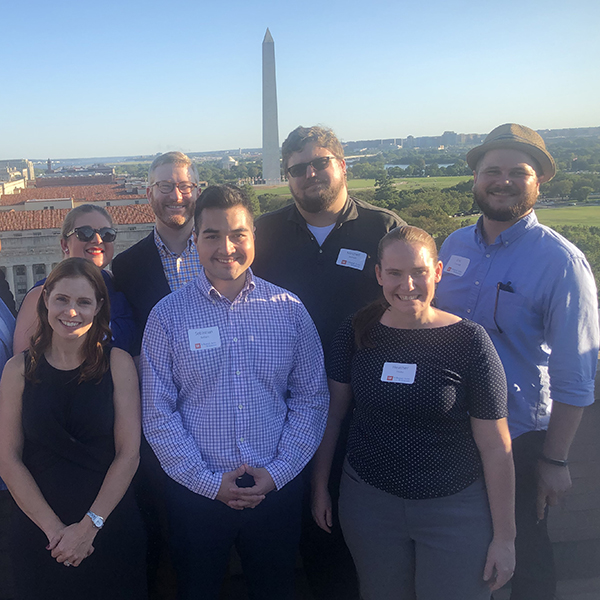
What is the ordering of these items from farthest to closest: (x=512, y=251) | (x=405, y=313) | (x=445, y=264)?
(x=445, y=264) < (x=512, y=251) < (x=405, y=313)

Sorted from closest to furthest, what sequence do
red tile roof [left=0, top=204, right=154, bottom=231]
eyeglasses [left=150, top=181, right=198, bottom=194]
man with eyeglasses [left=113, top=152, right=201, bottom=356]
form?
man with eyeglasses [left=113, top=152, right=201, bottom=356] < eyeglasses [left=150, top=181, right=198, bottom=194] < red tile roof [left=0, top=204, right=154, bottom=231]

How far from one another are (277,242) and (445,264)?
1.02 meters

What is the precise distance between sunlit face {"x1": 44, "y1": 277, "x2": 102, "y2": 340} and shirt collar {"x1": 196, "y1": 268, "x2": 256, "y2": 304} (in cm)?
46

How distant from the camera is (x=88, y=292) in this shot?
2.13 m

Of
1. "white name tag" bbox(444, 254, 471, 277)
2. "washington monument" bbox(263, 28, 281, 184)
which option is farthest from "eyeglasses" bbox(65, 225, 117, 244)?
"washington monument" bbox(263, 28, 281, 184)

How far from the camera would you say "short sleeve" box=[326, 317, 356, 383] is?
2.24 m

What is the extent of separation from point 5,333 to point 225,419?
4.01 ft

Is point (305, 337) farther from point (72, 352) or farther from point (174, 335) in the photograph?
point (72, 352)

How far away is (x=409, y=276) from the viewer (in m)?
2.03

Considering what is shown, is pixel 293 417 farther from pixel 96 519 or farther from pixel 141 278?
pixel 141 278

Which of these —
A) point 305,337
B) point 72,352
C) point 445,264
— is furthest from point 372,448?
point 72,352

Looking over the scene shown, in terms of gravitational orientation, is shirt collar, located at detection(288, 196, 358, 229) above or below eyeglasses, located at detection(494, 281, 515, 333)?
above

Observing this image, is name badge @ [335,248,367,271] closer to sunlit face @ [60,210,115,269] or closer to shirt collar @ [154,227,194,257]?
shirt collar @ [154,227,194,257]

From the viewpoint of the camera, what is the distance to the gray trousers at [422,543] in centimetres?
196
